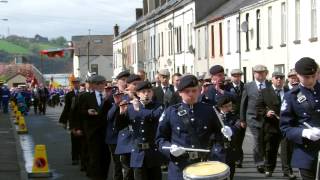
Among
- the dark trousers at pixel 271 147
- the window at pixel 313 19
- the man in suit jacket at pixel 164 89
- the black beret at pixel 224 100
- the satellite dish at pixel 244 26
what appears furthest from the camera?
the satellite dish at pixel 244 26

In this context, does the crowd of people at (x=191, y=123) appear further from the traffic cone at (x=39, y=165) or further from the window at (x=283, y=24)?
the window at (x=283, y=24)

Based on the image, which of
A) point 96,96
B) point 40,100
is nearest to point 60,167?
point 96,96

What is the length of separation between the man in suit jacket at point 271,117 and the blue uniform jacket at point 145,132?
15.9 ft

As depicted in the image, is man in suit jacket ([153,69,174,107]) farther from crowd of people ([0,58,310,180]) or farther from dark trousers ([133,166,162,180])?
dark trousers ([133,166,162,180])

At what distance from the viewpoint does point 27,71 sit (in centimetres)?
12175

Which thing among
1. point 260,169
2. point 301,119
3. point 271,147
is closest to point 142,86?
point 301,119

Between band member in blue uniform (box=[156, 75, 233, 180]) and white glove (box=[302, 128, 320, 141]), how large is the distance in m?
0.75

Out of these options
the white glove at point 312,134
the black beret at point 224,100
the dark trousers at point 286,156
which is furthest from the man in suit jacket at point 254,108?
the white glove at point 312,134

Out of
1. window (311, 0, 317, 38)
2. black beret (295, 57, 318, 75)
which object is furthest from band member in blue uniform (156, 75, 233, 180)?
window (311, 0, 317, 38)

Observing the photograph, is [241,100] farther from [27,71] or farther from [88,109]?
[27,71]

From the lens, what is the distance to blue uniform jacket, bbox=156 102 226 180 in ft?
27.0

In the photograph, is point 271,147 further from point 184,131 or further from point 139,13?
point 139,13

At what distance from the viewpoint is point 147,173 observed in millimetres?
10188

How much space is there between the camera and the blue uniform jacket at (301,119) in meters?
8.34
